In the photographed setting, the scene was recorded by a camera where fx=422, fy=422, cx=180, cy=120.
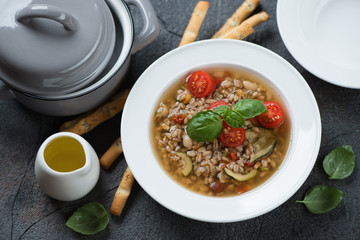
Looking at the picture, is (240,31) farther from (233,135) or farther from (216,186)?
(216,186)

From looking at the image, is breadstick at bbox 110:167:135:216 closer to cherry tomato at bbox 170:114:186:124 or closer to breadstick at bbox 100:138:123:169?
breadstick at bbox 100:138:123:169

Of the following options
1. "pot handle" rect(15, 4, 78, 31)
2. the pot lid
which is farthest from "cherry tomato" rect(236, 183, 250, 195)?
"pot handle" rect(15, 4, 78, 31)

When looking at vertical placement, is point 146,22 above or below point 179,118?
above

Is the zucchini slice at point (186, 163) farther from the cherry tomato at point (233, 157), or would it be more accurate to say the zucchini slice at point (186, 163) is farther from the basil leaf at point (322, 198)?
the basil leaf at point (322, 198)

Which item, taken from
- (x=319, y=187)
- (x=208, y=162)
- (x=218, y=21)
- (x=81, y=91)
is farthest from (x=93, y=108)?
(x=319, y=187)

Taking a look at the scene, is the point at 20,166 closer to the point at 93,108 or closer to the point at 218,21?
the point at 93,108

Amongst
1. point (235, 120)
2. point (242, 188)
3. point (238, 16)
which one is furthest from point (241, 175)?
point (238, 16)
